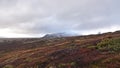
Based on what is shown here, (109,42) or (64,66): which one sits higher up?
(109,42)

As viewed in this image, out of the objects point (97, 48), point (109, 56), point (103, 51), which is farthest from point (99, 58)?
point (97, 48)

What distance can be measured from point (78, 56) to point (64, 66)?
3.39 m

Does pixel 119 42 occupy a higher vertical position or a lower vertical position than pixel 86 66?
higher

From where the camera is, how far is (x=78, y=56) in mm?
34531

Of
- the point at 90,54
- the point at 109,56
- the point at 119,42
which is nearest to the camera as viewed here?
the point at 109,56

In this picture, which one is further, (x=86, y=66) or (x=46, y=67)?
(x=46, y=67)

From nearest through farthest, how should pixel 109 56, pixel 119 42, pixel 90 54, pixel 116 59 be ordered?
pixel 116 59
pixel 109 56
pixel 90 54
pixel 119 42

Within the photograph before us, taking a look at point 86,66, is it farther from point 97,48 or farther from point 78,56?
point 97,48

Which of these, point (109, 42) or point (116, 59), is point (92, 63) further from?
point (109, 42)

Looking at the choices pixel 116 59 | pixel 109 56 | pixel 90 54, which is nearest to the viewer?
pixel 116 59

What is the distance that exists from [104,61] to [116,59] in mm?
1351

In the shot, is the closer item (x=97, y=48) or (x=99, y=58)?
(x=99, y=58)

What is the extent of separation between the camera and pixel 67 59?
3459cm

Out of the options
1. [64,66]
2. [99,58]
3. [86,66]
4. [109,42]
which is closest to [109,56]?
[99,58]
